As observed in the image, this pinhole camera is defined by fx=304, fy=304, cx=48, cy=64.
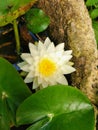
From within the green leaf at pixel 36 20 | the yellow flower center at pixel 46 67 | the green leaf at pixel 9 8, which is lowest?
the yellow flower center at pixel 46 67

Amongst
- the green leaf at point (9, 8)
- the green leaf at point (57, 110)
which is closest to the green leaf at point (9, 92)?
the green leaf at point (57, 110)

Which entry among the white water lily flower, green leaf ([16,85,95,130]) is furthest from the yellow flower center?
green leaf ([16,85,95,130])

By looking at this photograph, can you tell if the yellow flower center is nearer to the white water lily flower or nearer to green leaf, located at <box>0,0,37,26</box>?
the white water lily flower

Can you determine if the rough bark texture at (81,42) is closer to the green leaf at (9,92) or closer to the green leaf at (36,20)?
the green leaf at (36,20)

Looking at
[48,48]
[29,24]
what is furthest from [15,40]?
[48,48]

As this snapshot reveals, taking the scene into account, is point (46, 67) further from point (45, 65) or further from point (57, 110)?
point (57, 110)

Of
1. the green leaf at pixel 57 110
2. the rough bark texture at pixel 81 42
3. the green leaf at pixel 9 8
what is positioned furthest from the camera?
the rough bark texture at pixel 81 42
